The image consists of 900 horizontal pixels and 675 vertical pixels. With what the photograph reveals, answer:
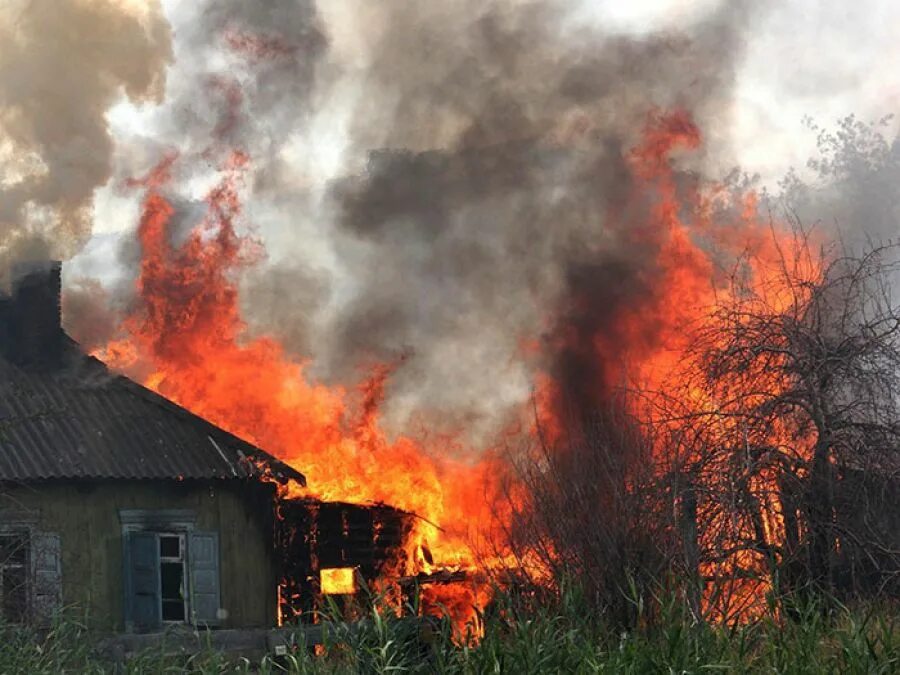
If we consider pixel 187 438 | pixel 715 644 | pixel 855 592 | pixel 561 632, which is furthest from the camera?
pixel 187 438

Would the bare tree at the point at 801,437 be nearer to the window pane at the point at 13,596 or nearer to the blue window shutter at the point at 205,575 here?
the blue window shutter at the point at 205,575

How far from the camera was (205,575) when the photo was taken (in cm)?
1850

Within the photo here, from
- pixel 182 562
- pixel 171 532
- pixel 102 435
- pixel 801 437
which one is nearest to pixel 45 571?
pixel 171 532

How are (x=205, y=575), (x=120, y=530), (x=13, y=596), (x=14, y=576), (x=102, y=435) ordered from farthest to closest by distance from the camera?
1. (x=205, y=575)
2. (x=102, y=435)
3. (x=120, y=530)
4. (x=13, y=596)
5. (x=14, y=576)

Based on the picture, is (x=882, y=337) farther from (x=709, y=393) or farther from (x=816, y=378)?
(x=709, y=393)

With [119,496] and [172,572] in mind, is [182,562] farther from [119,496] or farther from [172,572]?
[119,496]

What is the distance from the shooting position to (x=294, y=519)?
19.5 m

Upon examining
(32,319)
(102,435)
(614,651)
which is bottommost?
(614,651)

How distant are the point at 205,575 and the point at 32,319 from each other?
184 inches

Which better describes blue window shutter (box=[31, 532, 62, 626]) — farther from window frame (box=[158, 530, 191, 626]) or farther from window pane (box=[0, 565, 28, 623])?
window frame (box=[158, 530, 191, 626])

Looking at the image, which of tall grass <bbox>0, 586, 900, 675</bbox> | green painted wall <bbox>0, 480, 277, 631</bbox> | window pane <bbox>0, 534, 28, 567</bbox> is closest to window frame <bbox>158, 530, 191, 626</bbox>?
green painted wall <bbox>0, 480, 277, 631</bbox>

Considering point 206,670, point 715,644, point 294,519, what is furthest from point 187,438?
point 715,644

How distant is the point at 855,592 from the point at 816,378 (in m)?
2.26

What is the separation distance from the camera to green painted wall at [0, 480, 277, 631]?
17.7 m
